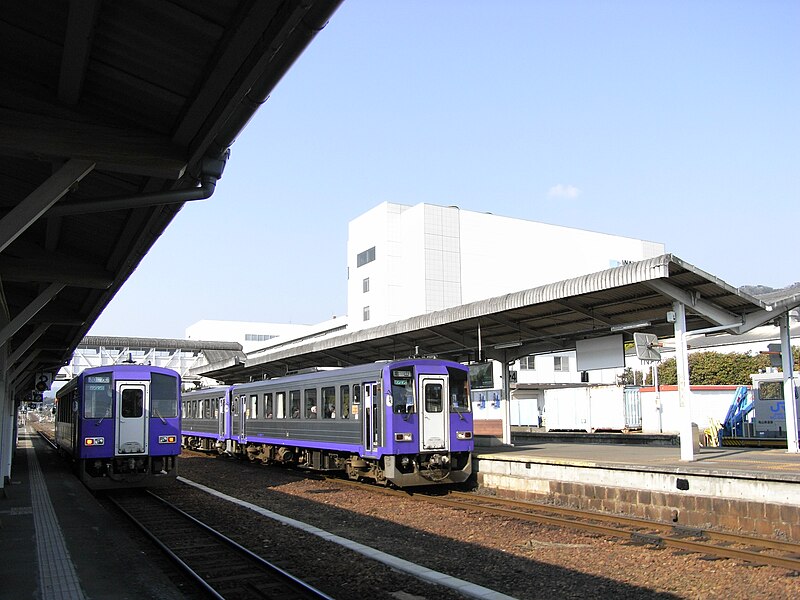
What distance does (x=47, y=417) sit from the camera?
129375 mm

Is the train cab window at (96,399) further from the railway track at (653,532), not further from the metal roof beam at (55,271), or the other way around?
the railway track at (653,532)

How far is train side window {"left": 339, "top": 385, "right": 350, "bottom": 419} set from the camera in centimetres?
1564

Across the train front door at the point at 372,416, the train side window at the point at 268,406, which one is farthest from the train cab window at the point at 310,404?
the train side window at the point at 268,406

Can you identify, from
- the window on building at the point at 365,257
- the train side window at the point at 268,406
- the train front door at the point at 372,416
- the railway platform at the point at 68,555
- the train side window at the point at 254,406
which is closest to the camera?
the railway platform at the point at 68,555

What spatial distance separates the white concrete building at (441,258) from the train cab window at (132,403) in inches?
1353

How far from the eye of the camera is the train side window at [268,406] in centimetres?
2058

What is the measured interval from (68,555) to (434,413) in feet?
25.9

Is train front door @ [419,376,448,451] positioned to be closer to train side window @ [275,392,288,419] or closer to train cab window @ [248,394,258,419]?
train side window @ [275,392,288,419]

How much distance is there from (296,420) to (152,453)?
4174mm

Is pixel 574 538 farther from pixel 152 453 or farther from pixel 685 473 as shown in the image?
pixel 152 453

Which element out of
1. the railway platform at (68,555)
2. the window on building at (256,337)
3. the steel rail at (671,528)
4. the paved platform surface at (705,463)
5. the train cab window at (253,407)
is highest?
the window on building at (256,337)

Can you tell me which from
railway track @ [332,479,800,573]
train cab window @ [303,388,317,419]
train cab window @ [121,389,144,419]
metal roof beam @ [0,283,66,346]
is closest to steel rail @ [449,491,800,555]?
railway track @ [332,479,800,573]

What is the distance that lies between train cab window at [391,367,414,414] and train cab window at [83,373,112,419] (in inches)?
245

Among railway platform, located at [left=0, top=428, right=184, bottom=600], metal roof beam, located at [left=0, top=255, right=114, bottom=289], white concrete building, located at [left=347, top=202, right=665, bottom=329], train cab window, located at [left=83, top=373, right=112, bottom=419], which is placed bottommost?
railway platform, located at [left=0, top=428, right=184, bottom=600]
